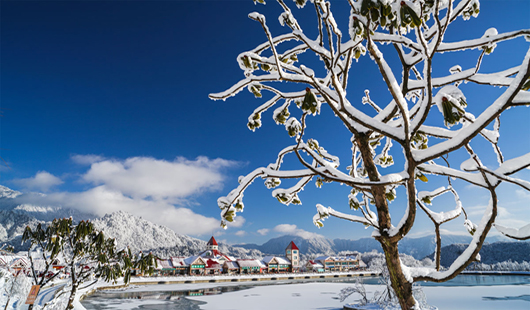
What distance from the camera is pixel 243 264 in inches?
2539

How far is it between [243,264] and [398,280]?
66887mm

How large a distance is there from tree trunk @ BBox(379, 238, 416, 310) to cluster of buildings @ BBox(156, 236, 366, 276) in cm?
5873

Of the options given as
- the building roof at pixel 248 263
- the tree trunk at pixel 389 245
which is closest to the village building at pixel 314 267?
the building roof at pixel 248 263

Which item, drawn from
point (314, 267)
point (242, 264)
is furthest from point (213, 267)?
point (314, 267)

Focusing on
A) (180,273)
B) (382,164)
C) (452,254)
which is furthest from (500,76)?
(452,254)

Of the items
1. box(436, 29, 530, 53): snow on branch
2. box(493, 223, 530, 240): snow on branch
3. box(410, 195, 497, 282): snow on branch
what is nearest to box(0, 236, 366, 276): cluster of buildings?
box(410, 195, 497, 282): snow on branch

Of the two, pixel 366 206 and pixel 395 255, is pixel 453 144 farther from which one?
pixel 366 206

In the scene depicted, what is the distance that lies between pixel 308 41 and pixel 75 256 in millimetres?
11398

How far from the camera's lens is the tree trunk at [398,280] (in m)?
2.39

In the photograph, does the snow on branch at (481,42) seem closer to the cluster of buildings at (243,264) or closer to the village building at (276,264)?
the cluster of buildings at (243,264)

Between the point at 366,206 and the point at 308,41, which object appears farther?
the point at 366,206

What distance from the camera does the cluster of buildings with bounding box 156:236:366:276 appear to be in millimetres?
59297

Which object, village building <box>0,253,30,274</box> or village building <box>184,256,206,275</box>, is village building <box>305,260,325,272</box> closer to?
village building <box>184,256,206,275</box>

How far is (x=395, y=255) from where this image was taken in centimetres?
251
